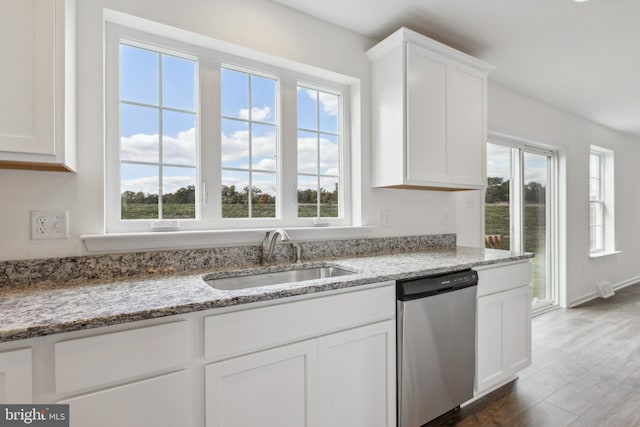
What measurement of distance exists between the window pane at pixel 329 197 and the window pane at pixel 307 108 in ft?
1.28

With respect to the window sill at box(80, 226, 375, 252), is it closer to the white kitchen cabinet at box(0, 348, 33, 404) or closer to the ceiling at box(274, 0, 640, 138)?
the white kitchen cabinet at box(0, 348, 33, 404)

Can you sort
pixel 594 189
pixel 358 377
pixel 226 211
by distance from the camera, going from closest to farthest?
pixel 358 377, pixel 226 211, pixel 594 189

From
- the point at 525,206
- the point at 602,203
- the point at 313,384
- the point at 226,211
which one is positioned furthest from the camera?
the point at 602,203

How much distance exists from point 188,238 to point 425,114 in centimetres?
164

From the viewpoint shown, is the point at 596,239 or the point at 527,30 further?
the point at 596,239

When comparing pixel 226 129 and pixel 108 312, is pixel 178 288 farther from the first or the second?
pixel 226 129

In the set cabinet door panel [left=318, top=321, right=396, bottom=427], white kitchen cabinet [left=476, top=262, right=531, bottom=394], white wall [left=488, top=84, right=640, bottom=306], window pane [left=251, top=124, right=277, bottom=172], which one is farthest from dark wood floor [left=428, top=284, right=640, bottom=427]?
window pane [left=251, top=124, right=277, bottom=172]

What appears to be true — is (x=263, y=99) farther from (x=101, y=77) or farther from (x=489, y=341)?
(x=489, y=341)

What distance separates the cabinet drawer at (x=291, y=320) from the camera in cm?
111

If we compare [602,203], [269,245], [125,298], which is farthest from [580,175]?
[125,298]

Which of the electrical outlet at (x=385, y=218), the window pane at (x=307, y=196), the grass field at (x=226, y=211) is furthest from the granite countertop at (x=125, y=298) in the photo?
the electrical outlet at (x=385, y=218)

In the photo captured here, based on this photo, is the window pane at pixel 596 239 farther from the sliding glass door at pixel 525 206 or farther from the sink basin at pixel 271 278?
the sink basin at pixel 271 278

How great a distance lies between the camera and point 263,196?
6.59 feet

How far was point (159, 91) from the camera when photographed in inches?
67.6
